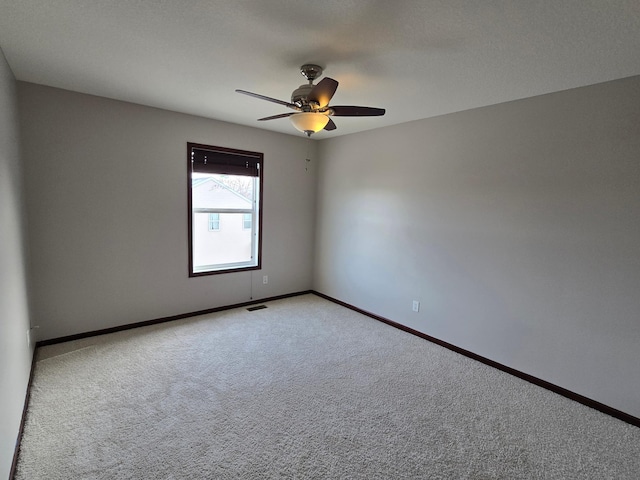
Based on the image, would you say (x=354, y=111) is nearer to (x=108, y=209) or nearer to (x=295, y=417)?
(x=295, y=417)

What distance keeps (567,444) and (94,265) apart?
4.21 metres

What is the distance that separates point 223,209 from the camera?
4.14 metres

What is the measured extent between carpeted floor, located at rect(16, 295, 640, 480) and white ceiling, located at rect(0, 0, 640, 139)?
242 centimetres

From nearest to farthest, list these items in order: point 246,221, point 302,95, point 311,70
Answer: point 302,95 < point 311,70 < point 246,221

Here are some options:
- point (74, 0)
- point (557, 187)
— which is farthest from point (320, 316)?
point (74, 0)

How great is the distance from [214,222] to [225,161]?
0.79m

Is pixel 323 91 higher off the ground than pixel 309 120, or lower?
higher

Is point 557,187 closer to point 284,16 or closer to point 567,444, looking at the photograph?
point 567,444

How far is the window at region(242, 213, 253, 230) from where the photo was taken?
4376 millimetres

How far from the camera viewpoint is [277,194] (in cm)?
453

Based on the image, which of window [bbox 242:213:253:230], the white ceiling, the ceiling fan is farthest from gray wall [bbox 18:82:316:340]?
the ceiling fan

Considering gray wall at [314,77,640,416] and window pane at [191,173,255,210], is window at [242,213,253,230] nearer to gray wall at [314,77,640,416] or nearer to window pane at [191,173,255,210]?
window pane at [191,173,255,210]

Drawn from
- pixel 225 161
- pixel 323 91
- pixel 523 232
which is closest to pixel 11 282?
pixel 323 91

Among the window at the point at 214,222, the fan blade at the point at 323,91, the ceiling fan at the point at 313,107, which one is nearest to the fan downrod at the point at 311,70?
the ceiling fan at the point at 313,107
